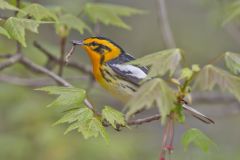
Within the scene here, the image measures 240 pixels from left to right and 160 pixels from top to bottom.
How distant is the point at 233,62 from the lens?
9.39 ft

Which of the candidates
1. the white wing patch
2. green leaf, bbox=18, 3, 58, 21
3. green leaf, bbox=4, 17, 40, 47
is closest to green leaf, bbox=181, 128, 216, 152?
the white wing patch

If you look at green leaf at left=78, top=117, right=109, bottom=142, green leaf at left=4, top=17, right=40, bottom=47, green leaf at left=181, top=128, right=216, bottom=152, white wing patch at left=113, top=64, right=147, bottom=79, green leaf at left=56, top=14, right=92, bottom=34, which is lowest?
green leaf at left=181, top=128, right=216, bottom=152

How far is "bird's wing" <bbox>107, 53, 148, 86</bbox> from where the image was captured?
11.8ft

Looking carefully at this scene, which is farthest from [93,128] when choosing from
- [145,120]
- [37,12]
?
[37,12]

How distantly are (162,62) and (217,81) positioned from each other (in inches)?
10.0

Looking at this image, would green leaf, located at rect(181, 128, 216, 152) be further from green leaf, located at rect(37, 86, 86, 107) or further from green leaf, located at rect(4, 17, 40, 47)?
green leaf, located at rect(4, 17, 40, 47)

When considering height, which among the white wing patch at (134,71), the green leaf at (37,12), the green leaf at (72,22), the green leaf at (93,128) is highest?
the green leaf at (37,12)

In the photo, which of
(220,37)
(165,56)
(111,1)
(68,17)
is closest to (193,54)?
(220,37)

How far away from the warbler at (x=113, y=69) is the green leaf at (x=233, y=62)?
0.71 meters

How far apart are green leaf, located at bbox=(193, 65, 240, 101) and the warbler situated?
34.4 inches

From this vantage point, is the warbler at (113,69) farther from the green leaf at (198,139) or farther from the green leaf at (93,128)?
the green leaf at (93,128)

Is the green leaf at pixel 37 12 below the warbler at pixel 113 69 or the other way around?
the other way around

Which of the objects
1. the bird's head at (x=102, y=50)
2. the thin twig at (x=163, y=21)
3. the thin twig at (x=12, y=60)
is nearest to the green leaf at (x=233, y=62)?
the bird's head at (x=102, y=50)

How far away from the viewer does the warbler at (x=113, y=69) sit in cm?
364
